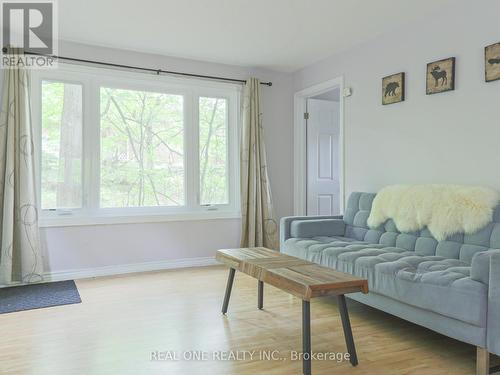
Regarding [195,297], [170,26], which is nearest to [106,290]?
[195,297]

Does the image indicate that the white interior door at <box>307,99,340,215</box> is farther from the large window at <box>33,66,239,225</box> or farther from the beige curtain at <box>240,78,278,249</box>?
the large window at <box>33,66,239,225</box>

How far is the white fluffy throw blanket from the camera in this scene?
272cm

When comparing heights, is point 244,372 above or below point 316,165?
below

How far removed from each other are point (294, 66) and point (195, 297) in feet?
9.99

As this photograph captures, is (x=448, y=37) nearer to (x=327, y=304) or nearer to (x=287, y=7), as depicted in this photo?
(x=287, y=7)

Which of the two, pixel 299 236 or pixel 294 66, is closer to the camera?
pixel 299 236

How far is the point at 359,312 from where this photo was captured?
3.06 metres

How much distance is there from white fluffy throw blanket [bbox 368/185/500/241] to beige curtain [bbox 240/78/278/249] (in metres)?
1.63

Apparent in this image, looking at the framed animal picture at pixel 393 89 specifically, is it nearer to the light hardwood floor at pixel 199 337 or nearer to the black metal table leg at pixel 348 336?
the light hardwood floor at pixel 199 337

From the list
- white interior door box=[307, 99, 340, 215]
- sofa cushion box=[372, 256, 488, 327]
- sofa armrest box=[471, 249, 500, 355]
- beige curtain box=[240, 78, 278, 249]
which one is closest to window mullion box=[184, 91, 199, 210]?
beige curtain box=[240, 78, 278, 249]

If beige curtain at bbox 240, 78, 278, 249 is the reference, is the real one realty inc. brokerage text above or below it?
below

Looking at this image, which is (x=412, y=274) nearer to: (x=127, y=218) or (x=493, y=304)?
(x=493, y=304)

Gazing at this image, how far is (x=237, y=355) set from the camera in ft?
7.55

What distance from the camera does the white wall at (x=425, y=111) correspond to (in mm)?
2986
